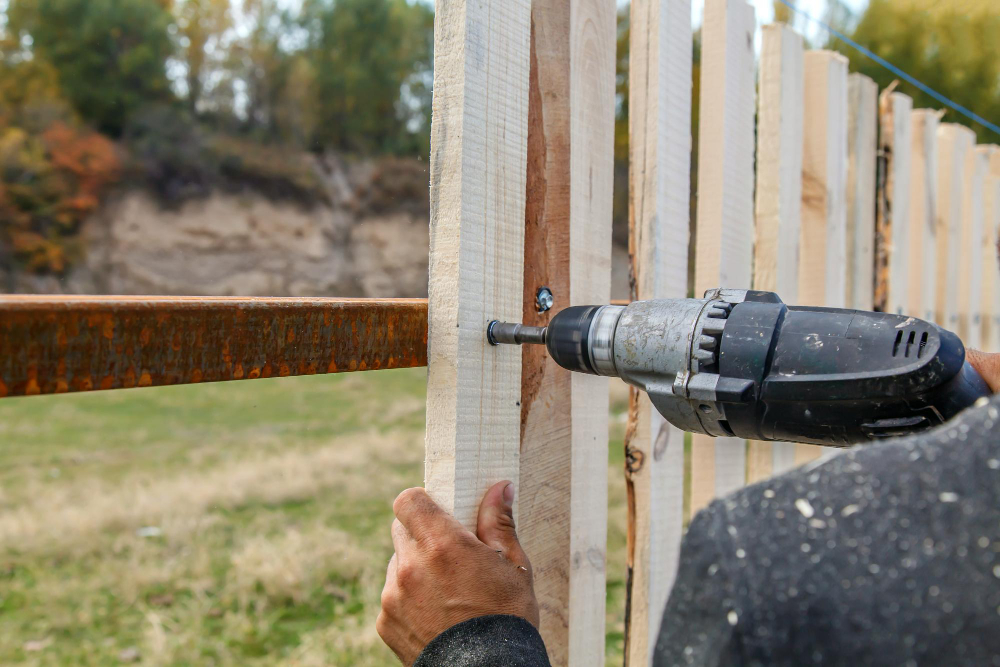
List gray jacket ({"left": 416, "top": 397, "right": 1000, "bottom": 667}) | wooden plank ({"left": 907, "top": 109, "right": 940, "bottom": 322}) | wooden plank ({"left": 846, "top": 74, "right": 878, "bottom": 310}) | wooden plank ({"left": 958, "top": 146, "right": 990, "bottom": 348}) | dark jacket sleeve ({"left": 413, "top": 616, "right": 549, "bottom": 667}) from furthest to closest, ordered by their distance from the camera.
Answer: wooden plank ({"left": 958, "top": 146, "right": 990, "bottom": 348}) → wooden plank ({"left": 907, "top": 109, "right": 940, "bottom": 322}) → wooden plank ({"left": 846, "top": 74, "right": 878, "bottom": 310}) → dark jacket sleeve ({"left": 413, "top": 616, "right": 549, "bottom": 667}) → gray jacket ({"left": 416, "top": 397, "right": 1000, "bottom": 667})

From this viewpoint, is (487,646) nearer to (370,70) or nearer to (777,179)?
(777,179)

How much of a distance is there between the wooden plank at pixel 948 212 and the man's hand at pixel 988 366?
206 cm

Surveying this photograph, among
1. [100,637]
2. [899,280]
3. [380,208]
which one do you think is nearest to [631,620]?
[899,280]

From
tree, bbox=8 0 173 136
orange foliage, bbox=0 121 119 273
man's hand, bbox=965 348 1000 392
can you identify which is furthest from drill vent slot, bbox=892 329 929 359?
tree, bbox=8 0 173 136

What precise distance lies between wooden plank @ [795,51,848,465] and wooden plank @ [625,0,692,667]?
2.04 feet

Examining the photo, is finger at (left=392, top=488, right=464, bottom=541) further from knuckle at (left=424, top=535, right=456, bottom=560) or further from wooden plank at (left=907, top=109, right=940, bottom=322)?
wooden plank at (left=907, top=109, right=940, bottom=322)

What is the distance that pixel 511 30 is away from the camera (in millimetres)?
943

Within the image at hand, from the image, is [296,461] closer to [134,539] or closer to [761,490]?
[134,539]

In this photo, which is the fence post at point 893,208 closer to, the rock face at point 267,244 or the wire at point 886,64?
the wire at point 886,64

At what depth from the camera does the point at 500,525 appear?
0.89 m

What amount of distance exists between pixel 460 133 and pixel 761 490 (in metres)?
0.65

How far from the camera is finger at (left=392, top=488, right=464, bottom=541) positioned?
82 cm

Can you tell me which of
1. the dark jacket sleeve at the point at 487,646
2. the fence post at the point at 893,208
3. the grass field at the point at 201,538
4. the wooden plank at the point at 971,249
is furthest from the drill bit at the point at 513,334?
the wooden plank at the point at 971,249

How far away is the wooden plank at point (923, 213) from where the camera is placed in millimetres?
2309
